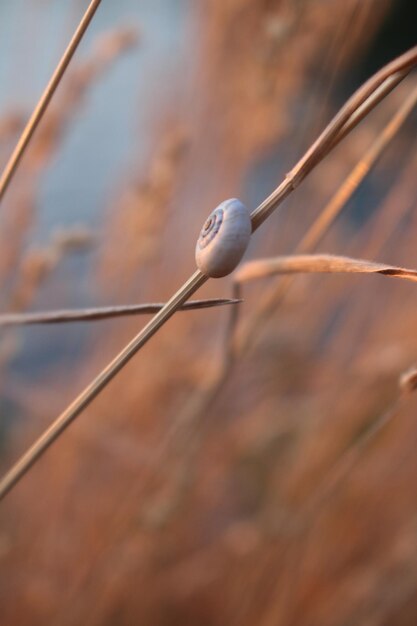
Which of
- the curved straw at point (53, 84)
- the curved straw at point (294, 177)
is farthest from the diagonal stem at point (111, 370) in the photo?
the curved straw at point (53, 84)

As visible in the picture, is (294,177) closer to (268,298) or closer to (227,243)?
(227,243)

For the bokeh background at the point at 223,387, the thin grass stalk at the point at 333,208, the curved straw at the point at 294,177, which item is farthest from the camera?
the bokeh background at the point at 223,387

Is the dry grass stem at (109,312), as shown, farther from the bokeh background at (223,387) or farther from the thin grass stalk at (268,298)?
the bokeh background at (223,387)

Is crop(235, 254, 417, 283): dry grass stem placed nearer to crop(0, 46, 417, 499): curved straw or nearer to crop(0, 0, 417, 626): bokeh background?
crop(0, 46, 417, 499): curved straw

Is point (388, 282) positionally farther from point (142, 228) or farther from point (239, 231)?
point (239, 231)

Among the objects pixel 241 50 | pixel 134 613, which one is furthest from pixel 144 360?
pixel 241 50

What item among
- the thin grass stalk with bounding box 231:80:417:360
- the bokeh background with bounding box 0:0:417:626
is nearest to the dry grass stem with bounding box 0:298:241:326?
the thin grass stalk with bounding box 231:80:417:360
